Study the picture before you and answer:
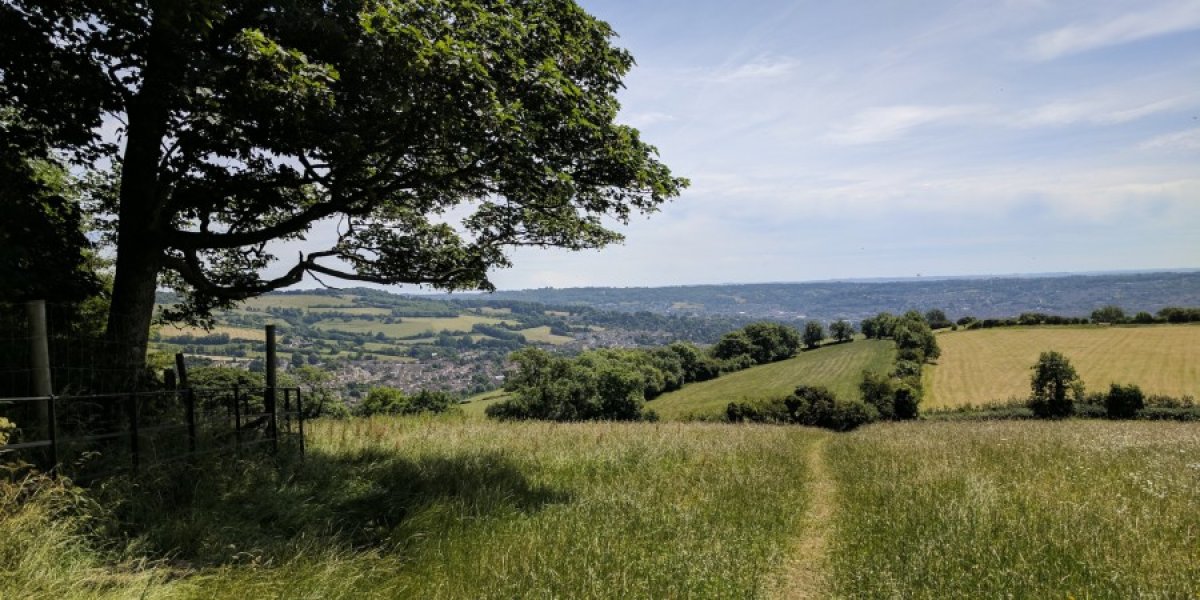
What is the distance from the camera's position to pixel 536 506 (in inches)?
316

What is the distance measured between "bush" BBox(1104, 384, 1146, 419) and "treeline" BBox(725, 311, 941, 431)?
62.3 feet

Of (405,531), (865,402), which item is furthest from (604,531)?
(865,402)

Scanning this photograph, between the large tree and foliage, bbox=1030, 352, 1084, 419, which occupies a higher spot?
the large tree

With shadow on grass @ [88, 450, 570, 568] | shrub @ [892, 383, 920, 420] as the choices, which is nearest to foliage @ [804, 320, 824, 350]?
shrub @ [892, 383, 920, 420]

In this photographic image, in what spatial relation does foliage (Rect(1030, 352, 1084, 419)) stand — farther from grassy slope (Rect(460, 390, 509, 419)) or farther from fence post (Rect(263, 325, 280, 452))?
fence post (Rect(263, 325, 280, 452))

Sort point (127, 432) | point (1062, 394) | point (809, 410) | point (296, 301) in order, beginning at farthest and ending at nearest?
point (296, 301) < point (1062, 394) < point (809, 410) < point (127, 432)

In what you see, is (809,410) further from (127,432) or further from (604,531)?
(127,432)

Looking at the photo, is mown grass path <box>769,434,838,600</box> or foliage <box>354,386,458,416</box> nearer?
mown grass path <box>769,434,838,600</box>

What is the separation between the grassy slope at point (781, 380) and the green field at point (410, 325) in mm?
68023

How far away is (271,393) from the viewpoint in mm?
9508

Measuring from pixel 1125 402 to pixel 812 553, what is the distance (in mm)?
75647

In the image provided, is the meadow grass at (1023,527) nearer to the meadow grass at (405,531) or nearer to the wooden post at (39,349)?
the meadow grass at (405,531)

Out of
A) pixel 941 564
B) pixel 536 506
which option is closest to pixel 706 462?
pixel 536 506

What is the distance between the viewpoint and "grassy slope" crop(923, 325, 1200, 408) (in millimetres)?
70963
